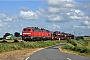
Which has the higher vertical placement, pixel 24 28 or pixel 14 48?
pixel 24 28

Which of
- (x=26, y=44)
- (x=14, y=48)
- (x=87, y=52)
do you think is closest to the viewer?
(x=87, y=52)

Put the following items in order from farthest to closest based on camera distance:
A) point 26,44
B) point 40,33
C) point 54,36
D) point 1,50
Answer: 1. point 54,36
2. point 40,33
3. point 26,44
4. point 1,50

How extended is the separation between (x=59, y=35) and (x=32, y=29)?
44.3 metres

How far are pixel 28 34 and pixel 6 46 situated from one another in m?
22.8

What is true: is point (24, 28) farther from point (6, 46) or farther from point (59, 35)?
point (59, 35)

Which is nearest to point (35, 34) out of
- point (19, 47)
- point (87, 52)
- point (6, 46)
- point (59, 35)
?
point (19, 47)

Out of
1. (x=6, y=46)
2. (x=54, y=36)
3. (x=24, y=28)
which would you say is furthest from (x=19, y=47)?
(x=54, y=36)

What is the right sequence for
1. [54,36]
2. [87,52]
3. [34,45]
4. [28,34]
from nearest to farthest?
1. [87,52]
2. [34,45]
3. [28,34]
4. [54,36]

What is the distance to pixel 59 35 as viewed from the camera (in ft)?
342

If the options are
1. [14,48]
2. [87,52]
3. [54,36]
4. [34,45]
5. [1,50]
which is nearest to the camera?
[87,52]

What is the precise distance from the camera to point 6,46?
Result: 36.4 meters

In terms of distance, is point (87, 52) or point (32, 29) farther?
point (32, 29)

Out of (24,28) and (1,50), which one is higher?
(24,28)

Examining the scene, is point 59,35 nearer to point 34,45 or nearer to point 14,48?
point 34,45
